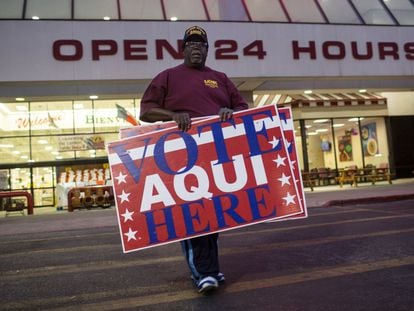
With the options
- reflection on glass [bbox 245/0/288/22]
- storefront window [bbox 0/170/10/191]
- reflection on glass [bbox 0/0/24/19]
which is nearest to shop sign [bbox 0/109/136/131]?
storefront window [bbox 0/170/10/191]

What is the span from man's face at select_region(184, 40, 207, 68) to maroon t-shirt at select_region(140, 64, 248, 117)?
0.07 meters

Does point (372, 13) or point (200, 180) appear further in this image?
point (372, 13)

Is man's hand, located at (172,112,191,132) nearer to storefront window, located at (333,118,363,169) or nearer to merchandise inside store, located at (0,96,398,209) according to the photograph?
merchandise inside store, located at (0,96,398,209)

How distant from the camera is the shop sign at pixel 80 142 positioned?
20.1 meters

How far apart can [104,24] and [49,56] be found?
191 cm

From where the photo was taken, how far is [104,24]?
1411 centimetres

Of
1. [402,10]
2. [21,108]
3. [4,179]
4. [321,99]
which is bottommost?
[4,179]

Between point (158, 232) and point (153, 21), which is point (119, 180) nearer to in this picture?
point (158, 232)

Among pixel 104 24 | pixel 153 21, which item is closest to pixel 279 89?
pixel 153 21

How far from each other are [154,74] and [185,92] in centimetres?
1065

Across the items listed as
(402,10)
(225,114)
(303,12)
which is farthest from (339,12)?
(225,114)

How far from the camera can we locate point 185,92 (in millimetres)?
3748

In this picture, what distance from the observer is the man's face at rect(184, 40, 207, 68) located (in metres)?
3.76

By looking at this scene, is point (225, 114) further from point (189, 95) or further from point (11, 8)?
point (11, 8)
